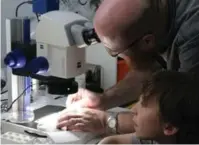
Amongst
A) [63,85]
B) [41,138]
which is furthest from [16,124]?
[63,85]

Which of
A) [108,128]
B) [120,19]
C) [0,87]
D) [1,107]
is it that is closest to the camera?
[120,19]

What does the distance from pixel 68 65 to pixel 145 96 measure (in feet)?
0.99

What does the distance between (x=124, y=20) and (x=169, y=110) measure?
0.36 metres

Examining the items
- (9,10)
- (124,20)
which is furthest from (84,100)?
(9,10)

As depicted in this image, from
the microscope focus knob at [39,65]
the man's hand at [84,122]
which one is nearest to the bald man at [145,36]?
the man's hand at [84,122]

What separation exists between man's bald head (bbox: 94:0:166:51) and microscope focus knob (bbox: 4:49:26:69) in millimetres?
286

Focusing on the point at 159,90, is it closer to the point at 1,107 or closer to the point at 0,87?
the point at 1,107

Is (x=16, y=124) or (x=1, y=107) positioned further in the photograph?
(x=1, y=107)

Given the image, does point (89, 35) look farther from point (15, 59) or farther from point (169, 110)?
point (169, 110)

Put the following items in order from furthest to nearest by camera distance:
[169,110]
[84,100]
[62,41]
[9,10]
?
[9,10] < [84,100] < [62,41] < [169,110]

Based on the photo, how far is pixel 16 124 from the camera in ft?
4.94

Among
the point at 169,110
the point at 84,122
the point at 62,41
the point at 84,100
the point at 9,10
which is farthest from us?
the point at 9,10

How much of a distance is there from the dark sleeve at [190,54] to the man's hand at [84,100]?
16.0 inches

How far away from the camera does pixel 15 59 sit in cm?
142
